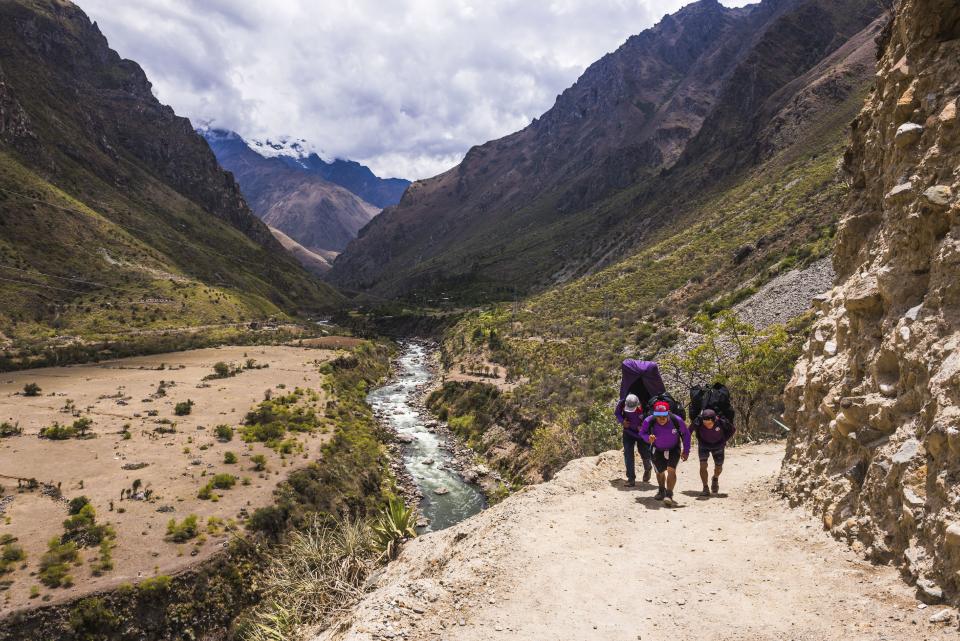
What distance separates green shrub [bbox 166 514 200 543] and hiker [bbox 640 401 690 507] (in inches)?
936

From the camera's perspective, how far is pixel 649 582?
781 cm

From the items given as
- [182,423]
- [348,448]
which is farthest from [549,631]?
[182,423]

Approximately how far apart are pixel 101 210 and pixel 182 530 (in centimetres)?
11775

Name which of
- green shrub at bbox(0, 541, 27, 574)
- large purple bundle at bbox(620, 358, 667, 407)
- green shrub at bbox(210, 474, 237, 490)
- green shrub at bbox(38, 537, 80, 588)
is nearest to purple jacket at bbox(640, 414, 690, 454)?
large purple bundle at bbox(620, 358, 667, 407)

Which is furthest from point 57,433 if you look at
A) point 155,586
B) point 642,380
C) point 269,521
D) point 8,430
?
point 642,380

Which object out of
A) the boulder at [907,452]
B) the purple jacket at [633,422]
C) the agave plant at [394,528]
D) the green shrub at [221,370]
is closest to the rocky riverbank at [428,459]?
the agave plant at [394,528]

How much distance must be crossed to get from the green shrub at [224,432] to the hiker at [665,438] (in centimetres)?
3513

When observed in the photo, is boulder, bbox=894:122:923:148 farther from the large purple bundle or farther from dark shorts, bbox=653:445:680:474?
dark shorts, bbox=653:445:680:474

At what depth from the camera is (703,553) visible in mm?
8477

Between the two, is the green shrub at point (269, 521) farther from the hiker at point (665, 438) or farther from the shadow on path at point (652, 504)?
the hiker at point (665, 438)

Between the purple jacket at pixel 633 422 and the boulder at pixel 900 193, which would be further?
the purple jacket at pixel 633 422

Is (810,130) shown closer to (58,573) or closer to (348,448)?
(348,448)

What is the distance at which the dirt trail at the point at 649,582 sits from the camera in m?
6.18

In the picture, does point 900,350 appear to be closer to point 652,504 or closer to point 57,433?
point 652,504
